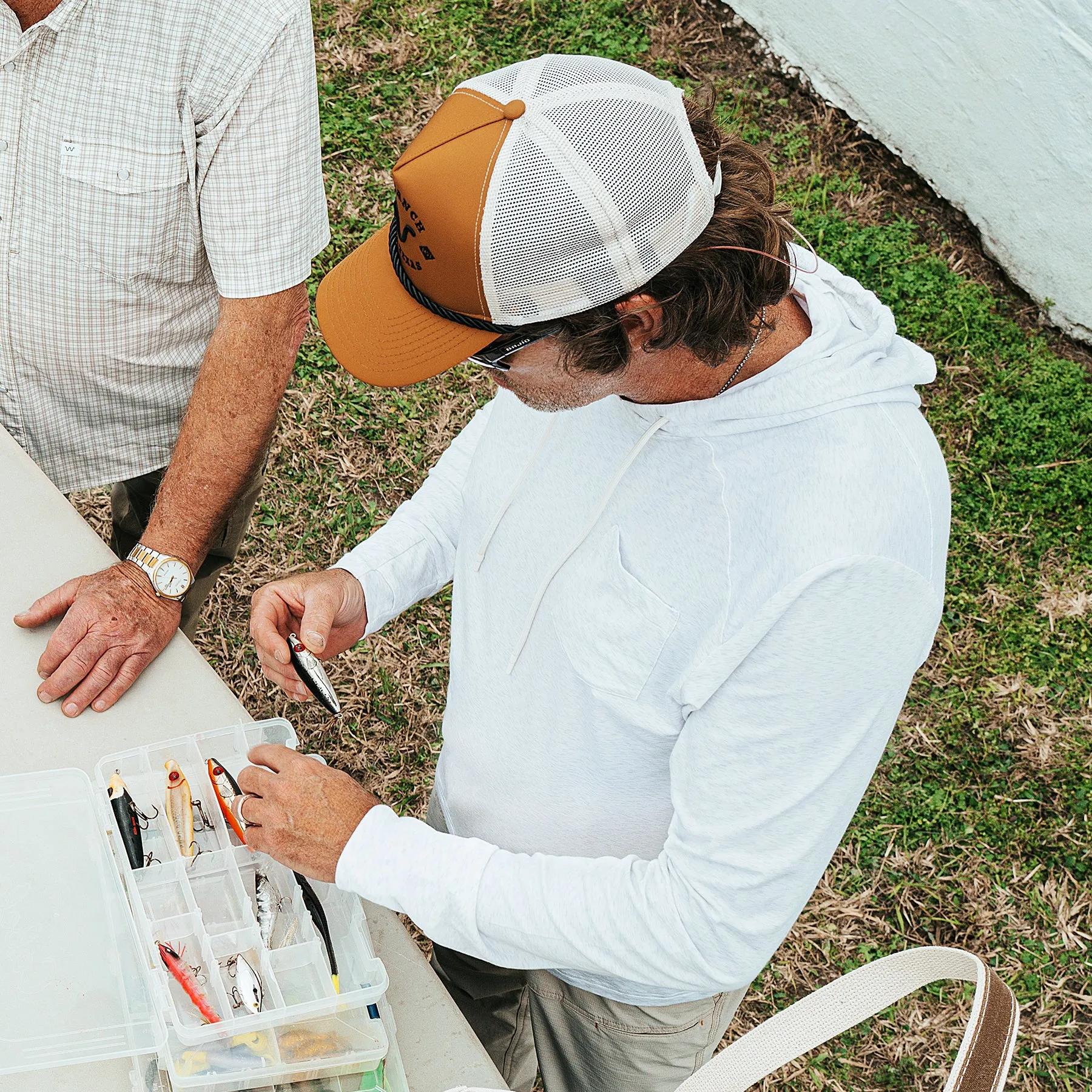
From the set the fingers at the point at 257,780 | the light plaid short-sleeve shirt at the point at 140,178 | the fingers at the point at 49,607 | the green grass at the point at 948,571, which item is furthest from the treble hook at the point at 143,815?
the green grass at the point at 948,571

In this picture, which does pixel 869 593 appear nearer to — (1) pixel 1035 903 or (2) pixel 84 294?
(2) pixel 84 294

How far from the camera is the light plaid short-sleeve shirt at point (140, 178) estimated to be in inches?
75.9

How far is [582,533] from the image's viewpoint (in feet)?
4.86

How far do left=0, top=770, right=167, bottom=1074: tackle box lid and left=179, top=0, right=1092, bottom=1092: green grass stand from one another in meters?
1.66

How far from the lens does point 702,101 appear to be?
142 cm

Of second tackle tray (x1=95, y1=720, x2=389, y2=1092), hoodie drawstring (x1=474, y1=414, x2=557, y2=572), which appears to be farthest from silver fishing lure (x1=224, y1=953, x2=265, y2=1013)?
hoodie drawstring (x1=474, y1=414, x2=557, y2=572)

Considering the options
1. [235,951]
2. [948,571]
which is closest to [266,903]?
[235,951]

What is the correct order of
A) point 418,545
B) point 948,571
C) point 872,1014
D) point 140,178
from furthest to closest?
point 948,571
point 140,178
point 418,545
point 872,1014

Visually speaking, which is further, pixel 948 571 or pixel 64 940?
pixel 948 571

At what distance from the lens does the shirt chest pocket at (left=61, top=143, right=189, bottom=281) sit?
2.01m

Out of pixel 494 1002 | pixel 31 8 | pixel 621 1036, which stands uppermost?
pixel 31 8

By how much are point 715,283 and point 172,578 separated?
3.87 feet

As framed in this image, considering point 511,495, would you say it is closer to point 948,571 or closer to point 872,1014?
point 872,1014

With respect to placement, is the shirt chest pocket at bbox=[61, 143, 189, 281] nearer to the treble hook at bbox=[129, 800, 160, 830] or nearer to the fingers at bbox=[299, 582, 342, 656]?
the fingers at bbox=[299, 582, 342, 656]
